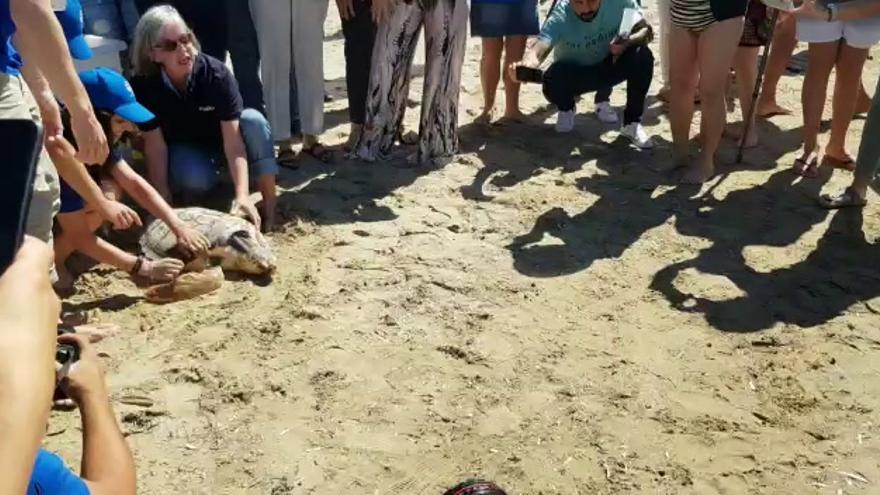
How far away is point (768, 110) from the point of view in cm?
634

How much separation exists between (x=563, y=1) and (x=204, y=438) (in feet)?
12.3

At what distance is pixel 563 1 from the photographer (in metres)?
5.86

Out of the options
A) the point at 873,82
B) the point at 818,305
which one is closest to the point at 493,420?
the point at 818,305

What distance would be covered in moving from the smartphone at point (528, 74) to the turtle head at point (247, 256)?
7.33 feet

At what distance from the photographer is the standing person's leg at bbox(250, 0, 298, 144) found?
17.0ft

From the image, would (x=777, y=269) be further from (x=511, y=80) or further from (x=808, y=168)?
(x=511, y=80)

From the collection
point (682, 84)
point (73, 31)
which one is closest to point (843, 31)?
point (682, 84)

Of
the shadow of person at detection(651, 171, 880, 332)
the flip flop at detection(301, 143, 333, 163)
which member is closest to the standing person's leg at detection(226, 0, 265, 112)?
the flip flop at detection(301, 143, 333, 163)

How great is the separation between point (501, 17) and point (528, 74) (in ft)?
1.41

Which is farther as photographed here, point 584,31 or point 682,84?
point 584,31

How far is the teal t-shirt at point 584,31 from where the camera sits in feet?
19.1

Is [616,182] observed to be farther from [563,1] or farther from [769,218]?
[563,1]

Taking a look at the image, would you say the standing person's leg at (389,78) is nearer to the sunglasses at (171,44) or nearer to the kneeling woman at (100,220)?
the sunglasses at (171,44)

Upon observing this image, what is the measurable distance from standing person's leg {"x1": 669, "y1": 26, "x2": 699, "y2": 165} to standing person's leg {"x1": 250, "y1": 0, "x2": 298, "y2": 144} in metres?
2.06
